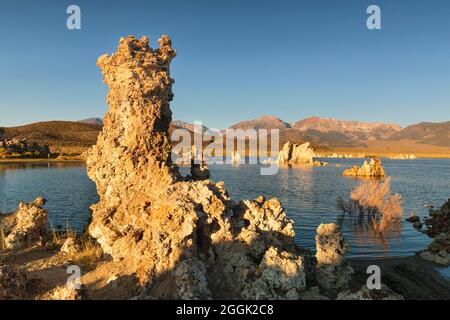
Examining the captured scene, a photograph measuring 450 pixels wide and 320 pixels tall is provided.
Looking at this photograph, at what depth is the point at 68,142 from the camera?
455ft

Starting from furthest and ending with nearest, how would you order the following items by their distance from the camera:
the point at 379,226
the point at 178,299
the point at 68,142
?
the point at 68,142
the point at 379,226
the point at 178,299

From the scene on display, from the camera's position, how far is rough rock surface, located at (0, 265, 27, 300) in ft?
33.9

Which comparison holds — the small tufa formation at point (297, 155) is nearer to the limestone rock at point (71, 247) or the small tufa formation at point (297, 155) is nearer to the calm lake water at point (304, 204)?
the calm lake water at point (304, 204)

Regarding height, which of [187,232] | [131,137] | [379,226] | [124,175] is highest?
[131,137]

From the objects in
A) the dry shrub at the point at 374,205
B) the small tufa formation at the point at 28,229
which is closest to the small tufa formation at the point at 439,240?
the dry shrub at the point at 374,205

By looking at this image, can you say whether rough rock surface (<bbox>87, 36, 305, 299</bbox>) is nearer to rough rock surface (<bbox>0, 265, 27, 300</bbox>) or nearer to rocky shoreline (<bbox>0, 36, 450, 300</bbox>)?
rocky shoreline (<bbox>0, 36, 450, 300</bbox>)

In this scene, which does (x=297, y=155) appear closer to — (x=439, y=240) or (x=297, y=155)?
(x=297, y=155)

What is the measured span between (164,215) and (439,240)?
60.3 ft

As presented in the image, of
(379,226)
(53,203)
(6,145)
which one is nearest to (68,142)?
(6,145)

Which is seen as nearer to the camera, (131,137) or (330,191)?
(131,137)

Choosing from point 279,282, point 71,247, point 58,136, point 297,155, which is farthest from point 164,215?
point 58,136

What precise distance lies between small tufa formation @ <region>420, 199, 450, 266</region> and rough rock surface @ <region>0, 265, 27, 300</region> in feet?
61.9
